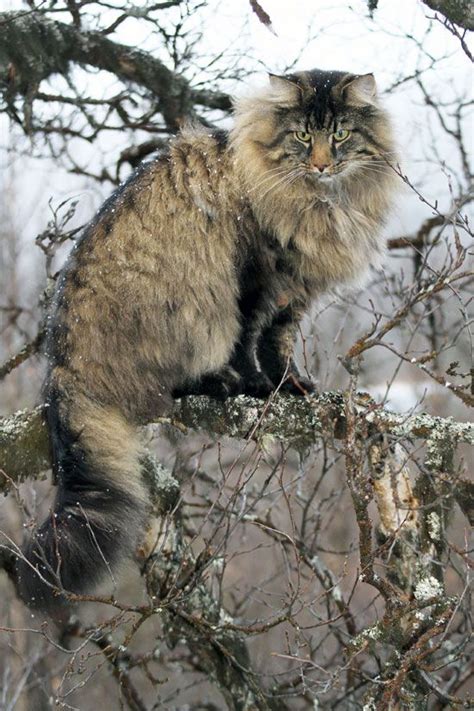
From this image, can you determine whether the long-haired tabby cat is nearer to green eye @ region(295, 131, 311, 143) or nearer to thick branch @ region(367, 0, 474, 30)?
green eye @ region(295, 131, 311, 143)

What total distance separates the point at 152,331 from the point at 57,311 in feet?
1.29

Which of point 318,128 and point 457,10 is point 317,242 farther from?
point 457,10

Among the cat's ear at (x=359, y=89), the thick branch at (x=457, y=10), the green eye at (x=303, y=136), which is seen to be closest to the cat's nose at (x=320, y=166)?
the green eye at (x=303, y=136)

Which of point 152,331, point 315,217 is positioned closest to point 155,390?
point 152,331

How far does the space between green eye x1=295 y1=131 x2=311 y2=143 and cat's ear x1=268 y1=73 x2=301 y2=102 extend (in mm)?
152

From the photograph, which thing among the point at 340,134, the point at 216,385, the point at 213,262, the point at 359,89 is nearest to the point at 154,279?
the point at 213,262

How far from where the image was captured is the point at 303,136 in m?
3.53

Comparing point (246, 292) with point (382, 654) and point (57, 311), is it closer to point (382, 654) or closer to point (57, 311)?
point (57, 311)

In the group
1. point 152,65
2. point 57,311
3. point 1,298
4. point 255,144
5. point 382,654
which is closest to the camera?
point 382,654

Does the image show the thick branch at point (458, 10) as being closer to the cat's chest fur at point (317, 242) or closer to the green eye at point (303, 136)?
the green eye at point (303, 136)

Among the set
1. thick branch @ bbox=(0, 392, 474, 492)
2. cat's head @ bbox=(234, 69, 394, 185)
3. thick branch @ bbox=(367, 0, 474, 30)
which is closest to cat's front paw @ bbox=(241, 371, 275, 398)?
thick branch @ bbox=(0, 392, 474, 492)

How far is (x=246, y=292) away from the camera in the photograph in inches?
140

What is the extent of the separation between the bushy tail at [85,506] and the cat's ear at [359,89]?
5.49 feet

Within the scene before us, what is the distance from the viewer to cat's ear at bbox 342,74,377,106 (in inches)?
138
